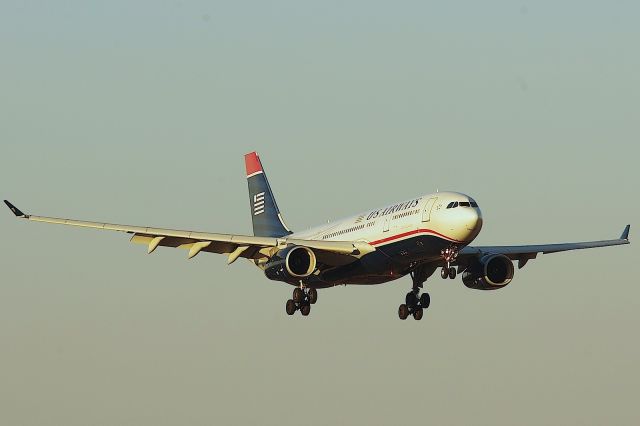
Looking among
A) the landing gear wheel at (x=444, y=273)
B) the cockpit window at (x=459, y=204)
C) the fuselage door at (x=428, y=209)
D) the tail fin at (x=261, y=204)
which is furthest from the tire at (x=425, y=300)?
the tail fin at (x=261, y=204)

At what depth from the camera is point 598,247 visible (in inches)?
3469

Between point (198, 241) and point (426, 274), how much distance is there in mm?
11711

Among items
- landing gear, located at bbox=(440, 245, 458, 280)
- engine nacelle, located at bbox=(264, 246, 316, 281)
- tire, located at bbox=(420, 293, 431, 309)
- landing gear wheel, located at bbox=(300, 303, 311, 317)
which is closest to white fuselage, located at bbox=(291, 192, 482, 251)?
landing gear, located at bbox=(440, 245, 458, 280)

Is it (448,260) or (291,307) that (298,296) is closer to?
(291,307)

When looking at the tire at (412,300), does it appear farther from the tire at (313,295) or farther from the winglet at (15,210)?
the winglet at (15,210)

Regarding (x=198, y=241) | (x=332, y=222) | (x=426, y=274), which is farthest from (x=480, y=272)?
(x=198, y=241)

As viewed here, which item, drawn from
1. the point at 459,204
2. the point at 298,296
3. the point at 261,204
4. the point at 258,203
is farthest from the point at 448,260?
the point at 258,203

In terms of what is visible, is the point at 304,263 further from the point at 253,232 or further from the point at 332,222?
the point at 253,232

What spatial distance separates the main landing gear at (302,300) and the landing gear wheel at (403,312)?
177 inches

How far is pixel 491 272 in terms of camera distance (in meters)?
82.4

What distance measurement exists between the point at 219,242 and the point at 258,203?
18.6m

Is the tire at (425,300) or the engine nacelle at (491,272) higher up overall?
the engine nacelle at (491,272)

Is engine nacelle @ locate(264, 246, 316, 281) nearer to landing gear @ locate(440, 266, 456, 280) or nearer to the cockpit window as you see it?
landing gear @ locate(440, 266, 456, 280)

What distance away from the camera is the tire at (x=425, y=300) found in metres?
82.1
